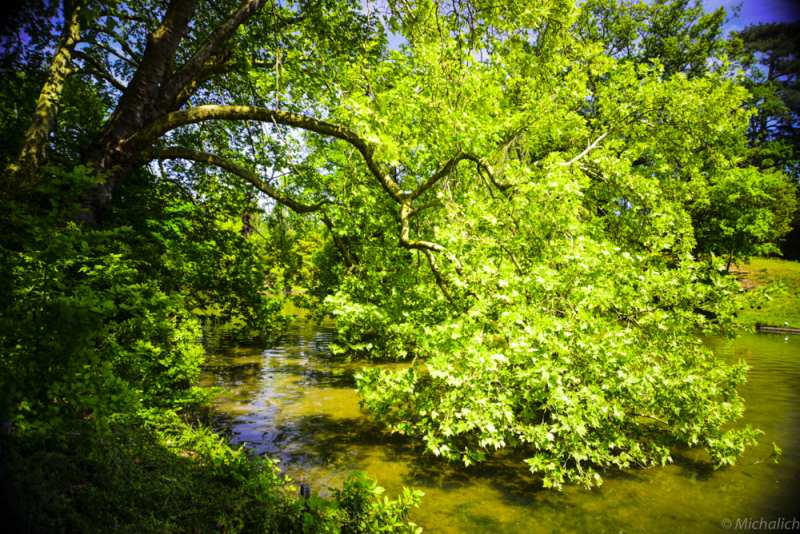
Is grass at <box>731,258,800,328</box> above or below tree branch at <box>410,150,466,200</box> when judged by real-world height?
below

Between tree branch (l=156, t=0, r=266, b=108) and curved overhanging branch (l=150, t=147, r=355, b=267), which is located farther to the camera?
curved overhanging branch (l=150, t=147, r=355, b=267)

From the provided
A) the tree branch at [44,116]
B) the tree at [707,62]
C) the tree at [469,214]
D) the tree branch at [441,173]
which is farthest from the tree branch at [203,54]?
the tree at [707,62]

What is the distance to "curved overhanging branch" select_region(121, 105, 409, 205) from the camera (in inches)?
225

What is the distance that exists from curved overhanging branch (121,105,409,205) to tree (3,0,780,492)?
3 cm

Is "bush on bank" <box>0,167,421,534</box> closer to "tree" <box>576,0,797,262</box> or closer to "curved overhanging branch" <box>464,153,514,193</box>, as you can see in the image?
"curved overhanging branch" <box>464,153,514,193</box>

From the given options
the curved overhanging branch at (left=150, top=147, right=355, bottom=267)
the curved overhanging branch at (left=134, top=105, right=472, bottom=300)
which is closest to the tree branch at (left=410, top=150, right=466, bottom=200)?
the curved overhanging branch at (left=134, top=105, right=472, bottom=300)

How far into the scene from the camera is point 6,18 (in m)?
2.68

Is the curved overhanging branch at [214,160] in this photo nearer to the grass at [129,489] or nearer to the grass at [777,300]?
the grass at [129,489]

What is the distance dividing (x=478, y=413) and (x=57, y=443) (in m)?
4.31

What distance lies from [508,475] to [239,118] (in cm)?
800

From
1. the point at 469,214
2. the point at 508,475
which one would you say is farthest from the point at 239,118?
the point at 508,475

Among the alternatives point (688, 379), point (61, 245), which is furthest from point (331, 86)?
point (688, 379)

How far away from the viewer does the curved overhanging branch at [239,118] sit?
5.71 m

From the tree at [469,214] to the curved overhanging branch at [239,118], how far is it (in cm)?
3
